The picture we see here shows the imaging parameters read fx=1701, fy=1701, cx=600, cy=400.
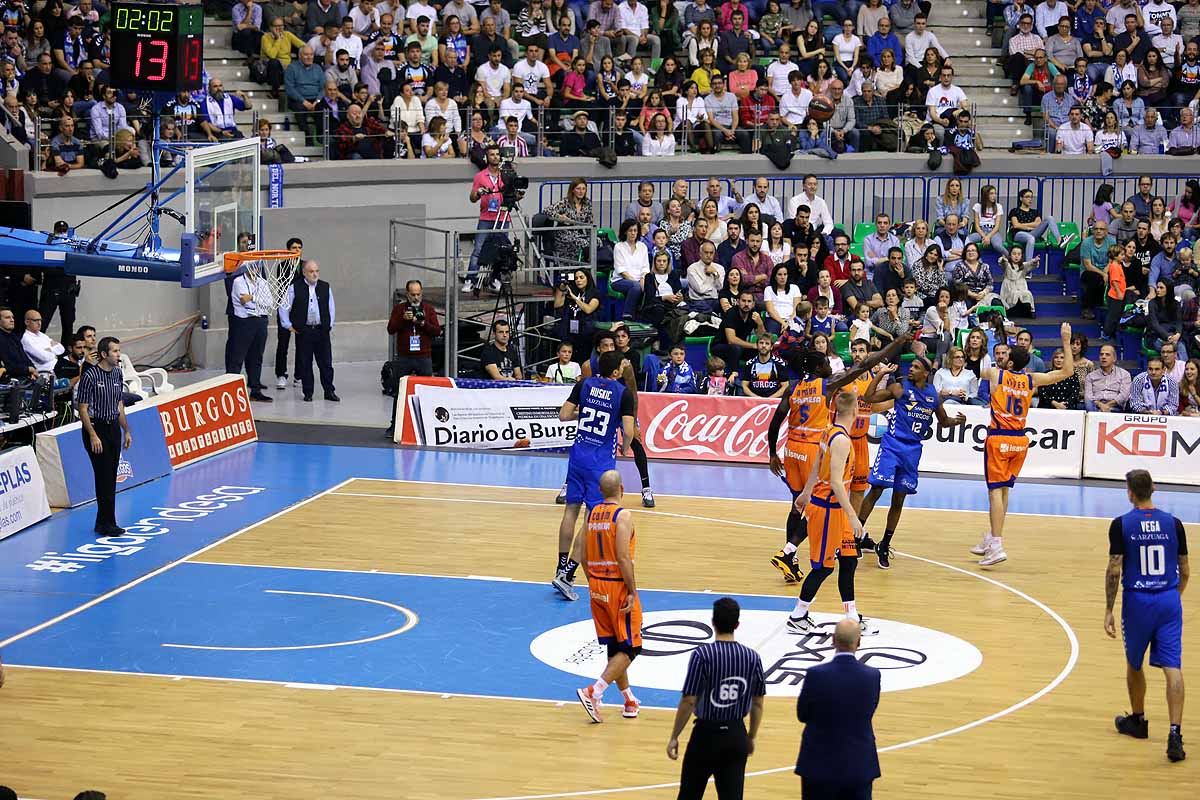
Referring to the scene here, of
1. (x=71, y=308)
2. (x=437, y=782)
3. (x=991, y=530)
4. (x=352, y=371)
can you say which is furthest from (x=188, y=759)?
(x=352, y=371)

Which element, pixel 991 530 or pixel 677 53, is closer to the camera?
pixel 991 530

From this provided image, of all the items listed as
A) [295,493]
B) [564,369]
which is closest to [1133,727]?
[295,493]

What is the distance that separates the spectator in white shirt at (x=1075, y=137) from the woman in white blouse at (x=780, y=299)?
297 inches

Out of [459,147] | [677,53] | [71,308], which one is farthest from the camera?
[677,53]

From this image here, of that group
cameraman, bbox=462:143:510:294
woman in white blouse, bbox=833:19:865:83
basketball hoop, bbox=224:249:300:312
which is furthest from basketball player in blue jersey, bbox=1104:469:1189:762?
woman in white blouse, bbox=833:19:865:83

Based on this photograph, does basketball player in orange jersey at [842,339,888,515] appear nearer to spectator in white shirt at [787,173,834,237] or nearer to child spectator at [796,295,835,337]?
child spectator at [796,295,835,337]

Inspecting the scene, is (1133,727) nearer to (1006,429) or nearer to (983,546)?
(1006,429)

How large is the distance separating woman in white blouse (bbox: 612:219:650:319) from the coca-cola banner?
311 cm

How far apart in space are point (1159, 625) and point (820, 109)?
17.6 metres

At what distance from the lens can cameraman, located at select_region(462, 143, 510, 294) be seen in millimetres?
23875

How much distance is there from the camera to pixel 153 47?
52.0ft

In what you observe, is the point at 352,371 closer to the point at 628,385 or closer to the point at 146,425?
the point at 146,425

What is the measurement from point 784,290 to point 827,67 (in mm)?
6516

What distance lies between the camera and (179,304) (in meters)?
25.2
